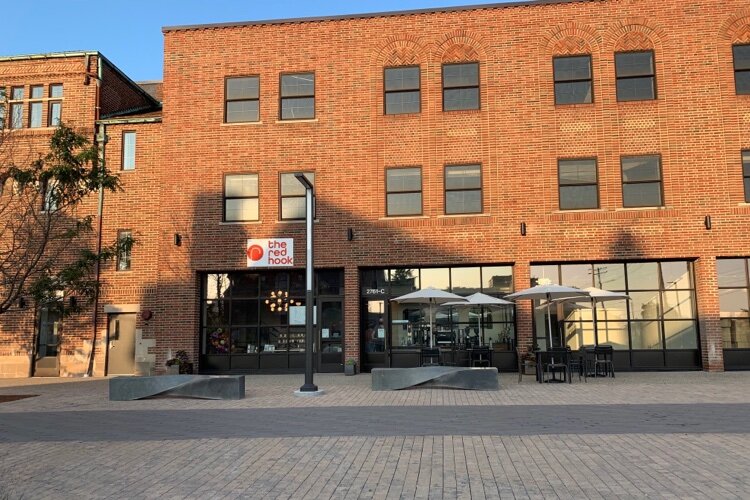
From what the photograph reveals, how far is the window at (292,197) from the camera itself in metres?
→ 19.4

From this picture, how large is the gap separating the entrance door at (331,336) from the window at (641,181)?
886 cm

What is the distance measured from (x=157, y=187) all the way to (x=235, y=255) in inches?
152

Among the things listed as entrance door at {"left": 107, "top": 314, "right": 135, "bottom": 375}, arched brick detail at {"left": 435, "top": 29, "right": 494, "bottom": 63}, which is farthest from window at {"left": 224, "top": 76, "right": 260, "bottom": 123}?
entrance door at {"left": 107, "top": 314, "right": 135, "bottom": 375}

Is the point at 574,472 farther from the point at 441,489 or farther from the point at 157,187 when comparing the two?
the point at 157,187

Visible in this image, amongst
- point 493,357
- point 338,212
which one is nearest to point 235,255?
point 338,212

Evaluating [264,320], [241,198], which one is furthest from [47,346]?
[241,198]

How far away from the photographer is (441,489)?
240 inches

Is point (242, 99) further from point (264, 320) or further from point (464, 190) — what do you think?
point (464, 190)

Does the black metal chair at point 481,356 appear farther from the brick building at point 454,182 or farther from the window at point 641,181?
the window at point 641,181

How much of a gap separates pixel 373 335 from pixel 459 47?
29.6 feet

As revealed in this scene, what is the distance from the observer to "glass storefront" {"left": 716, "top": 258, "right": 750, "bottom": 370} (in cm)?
1777

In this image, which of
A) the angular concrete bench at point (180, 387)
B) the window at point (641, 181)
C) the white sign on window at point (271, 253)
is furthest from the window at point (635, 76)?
the angular concrete bench at point (180, 387)

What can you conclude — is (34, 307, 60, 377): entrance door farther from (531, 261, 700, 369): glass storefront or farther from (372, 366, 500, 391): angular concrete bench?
(531, 261, 700, 369): glass storefront

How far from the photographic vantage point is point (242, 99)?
20.1 meters
